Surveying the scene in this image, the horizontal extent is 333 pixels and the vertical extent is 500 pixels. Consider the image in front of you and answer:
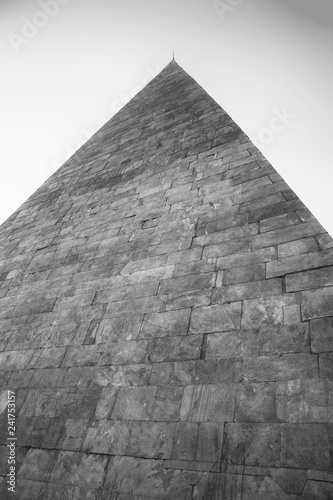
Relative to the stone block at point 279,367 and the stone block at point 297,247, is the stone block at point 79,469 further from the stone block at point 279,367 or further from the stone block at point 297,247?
the stone block at point 297,247

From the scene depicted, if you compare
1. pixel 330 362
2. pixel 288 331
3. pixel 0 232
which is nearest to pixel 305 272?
pixel 288 331

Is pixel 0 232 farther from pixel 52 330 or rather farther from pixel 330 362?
pixel 330 362

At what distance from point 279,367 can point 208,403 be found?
1.92 ft

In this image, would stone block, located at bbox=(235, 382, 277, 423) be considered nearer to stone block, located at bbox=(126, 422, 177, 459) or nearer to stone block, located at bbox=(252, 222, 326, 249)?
stone block, located at bbox=(126, 422, 177, 459)

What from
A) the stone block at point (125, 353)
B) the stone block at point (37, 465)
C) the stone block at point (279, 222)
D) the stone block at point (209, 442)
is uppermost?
the stone block at point (37, 465)

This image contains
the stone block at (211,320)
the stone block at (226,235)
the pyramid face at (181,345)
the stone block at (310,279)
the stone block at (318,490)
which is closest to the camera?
the stone block at (318,490)

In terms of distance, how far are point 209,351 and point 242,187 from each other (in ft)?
6.95

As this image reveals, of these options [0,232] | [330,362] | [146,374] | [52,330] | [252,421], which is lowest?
[330,362]

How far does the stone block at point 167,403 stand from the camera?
89.0 inches

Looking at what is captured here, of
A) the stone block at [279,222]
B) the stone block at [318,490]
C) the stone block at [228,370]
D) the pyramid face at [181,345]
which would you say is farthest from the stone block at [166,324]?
the stone block at [318,490]

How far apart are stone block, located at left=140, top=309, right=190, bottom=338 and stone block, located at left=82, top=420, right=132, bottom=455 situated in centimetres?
78

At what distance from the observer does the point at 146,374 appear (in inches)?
102

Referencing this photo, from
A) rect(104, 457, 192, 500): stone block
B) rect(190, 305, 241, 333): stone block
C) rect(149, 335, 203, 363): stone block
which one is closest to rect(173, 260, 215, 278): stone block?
rect(190, 305, 241, 333): stone block

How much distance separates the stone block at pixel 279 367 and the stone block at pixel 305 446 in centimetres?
32
